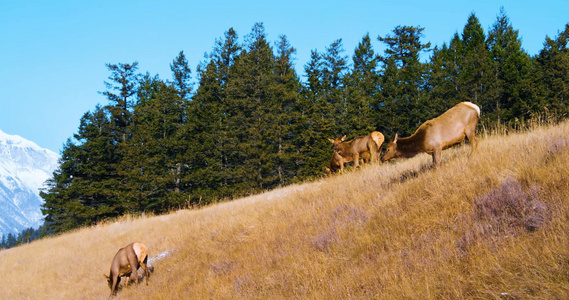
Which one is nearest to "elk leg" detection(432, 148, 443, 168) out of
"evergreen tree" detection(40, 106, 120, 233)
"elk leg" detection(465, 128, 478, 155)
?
"elk leg" detection(465, 128, 478, 155)

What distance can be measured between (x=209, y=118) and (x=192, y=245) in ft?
92.3

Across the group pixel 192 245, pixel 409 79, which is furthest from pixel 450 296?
pixel 409 79

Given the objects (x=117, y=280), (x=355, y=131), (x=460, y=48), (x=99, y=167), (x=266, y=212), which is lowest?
(x=117, y=280)

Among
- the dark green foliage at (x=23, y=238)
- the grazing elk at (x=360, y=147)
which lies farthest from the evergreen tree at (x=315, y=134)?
the dark green foliage at (x=23, y=238)

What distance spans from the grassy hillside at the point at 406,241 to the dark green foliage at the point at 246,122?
22764mm

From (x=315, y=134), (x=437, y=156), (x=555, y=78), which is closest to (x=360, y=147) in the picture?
(x=437, y=156)

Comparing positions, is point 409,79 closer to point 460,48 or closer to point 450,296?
point 460,48

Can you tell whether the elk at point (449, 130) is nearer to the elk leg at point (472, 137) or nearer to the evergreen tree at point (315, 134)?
the elk leg at point (472, 137)

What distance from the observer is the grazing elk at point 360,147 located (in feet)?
41.6

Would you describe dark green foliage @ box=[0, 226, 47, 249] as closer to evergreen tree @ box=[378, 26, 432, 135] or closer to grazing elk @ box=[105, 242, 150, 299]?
grazing elk @ box=[105, 242, 150, 299]

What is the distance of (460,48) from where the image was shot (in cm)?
4412

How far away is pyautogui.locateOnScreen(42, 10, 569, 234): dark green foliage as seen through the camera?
32188 millimetres

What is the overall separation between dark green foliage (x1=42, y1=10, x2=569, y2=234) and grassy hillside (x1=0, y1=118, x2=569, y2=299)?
22764 mm

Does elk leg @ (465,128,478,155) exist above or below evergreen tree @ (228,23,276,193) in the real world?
below
